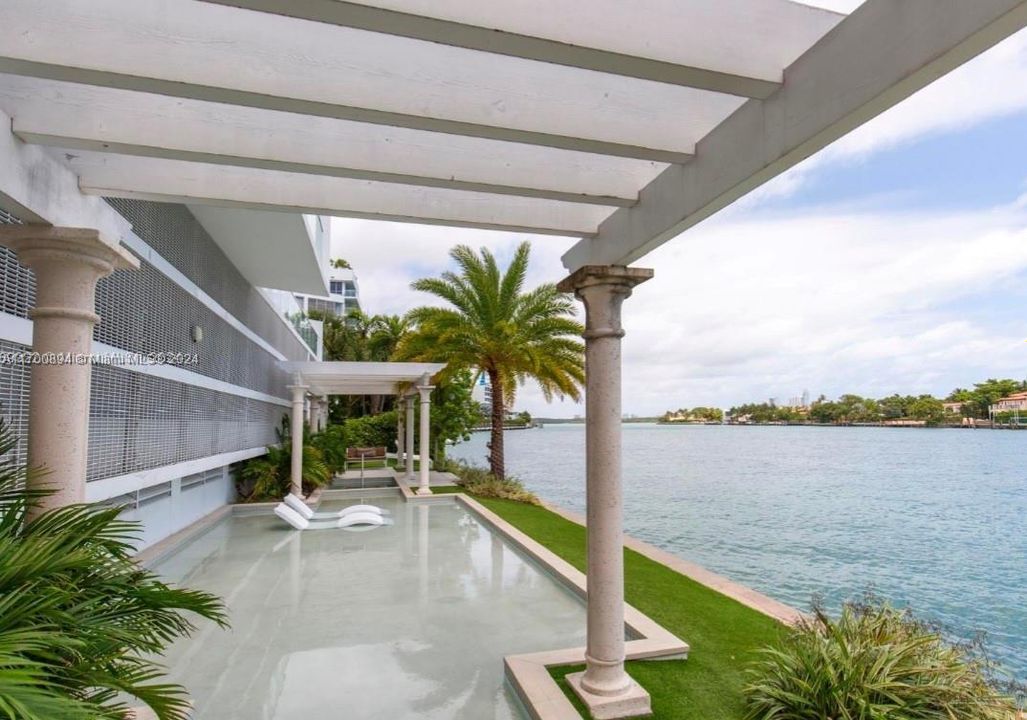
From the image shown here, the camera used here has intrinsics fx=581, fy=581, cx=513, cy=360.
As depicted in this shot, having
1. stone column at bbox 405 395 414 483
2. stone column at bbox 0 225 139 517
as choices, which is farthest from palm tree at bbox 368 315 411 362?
stone column at bbox 0 225 139 517

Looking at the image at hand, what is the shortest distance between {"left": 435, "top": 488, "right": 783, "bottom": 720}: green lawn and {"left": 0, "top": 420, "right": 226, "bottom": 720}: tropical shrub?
300 centimetres

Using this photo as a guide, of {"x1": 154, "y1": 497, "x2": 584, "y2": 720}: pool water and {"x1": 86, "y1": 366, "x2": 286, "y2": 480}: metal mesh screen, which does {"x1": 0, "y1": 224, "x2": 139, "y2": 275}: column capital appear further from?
{"x1": 86, "y1": 366, "x2": 286, "y2": 480}: metal mesh screen

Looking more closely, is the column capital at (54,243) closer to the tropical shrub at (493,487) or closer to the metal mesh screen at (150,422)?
the metal mesh screen at (150,422)

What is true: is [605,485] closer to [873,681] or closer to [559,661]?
[559,661]

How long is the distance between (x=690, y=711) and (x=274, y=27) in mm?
4869

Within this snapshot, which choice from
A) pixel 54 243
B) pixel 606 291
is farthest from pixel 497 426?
pixel 54 243

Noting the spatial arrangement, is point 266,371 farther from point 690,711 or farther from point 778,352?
point 778,352

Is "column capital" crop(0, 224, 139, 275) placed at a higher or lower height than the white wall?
higher

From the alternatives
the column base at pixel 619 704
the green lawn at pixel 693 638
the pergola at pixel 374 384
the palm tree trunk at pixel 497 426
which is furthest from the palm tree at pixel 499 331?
the column base at pixel 619 704

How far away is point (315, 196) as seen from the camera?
3.92m

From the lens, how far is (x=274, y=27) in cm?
252

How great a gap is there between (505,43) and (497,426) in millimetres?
16135

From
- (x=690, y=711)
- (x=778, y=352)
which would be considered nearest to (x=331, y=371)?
(x=690, y=711)

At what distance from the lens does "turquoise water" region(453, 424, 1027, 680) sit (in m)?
10.5
